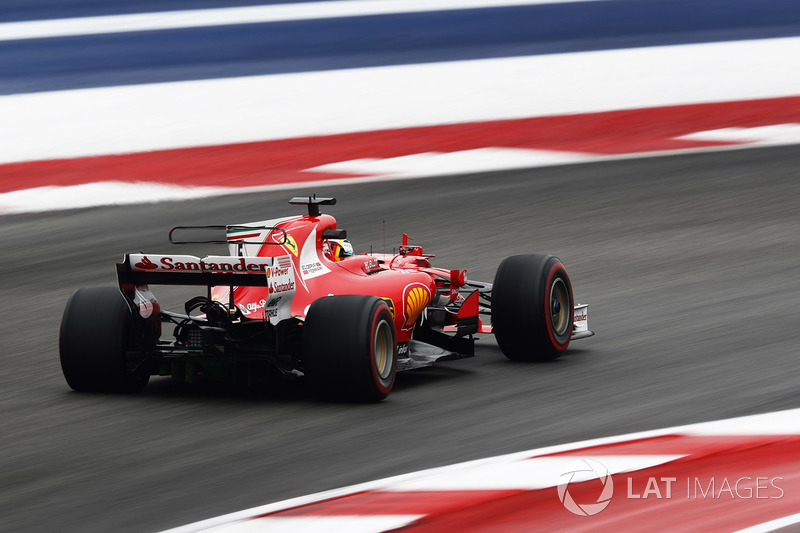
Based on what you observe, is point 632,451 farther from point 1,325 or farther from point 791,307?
point 1,325

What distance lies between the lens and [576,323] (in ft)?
28.9

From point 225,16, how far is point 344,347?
14660 mm

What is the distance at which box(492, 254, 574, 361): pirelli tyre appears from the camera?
26.7 feet

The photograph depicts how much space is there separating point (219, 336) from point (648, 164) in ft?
29.9

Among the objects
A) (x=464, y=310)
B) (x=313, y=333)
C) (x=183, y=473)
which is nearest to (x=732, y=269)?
(x=464, y=310)

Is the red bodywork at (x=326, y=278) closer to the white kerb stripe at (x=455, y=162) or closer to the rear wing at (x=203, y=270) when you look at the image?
the rear wing at (x=203, y=270)

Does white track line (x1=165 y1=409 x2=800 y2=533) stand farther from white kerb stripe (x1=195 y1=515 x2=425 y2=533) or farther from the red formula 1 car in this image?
the red formula 1 car

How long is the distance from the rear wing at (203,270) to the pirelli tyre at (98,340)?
7.7 inches

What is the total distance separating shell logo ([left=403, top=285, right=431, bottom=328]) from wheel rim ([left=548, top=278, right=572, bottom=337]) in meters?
0.86

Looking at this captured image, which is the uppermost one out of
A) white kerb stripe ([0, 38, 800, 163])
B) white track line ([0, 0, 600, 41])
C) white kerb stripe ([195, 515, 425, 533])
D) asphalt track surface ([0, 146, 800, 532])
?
white track line ([0, 0, 600, 41])

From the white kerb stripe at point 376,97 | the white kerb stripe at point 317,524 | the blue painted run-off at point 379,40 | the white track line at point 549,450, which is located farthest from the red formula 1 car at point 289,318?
the blue painted run-off at point 379,40

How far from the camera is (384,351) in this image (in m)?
7.26

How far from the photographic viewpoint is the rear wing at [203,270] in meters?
7.09

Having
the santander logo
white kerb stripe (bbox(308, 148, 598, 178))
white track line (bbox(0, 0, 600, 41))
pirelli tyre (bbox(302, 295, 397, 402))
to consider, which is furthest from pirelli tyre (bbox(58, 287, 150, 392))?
white track line (bbox(0, 0, 600, 41))
